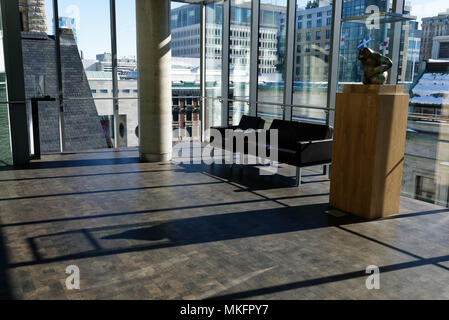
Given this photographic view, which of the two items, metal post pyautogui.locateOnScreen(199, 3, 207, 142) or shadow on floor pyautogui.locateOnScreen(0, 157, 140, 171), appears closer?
shadow on floor pyautogui.locateOnScreen(0, 157, 140, 171)

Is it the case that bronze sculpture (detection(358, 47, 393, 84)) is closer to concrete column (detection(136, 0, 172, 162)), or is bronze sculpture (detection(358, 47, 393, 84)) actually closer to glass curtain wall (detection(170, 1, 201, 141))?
concrete column (detection(136, 0, 172, 162))

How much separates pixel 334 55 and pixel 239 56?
3172mm

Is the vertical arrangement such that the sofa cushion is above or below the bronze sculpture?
below

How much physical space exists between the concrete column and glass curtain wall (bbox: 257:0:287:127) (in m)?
2.07

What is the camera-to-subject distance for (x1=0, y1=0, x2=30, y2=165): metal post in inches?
326

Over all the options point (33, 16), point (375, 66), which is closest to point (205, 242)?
point (375, 66)

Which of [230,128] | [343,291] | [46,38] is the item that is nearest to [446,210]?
[343,291]

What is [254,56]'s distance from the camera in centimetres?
988

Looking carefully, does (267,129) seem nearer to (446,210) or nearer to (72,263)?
(446,210)

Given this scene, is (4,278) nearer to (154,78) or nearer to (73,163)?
(73,163)

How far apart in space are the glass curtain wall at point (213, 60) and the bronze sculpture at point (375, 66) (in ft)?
19.0

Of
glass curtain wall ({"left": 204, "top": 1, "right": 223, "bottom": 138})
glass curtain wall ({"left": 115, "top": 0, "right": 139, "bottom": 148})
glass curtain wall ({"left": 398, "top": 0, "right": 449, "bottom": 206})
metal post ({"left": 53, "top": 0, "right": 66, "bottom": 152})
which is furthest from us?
glass curtain wall ({"left": 204, "top": 1, "right": 223, "bottom": 138})

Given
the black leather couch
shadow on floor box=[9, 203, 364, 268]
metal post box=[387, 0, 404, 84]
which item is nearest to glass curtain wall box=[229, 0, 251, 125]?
the black leather couch

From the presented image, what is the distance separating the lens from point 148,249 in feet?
15.4
